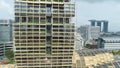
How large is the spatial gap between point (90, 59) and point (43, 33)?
13138 millimetres

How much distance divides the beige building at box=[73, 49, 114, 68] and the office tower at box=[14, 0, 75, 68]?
15.1 ft

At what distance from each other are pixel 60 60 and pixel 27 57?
5.12 meters

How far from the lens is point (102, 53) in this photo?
2411 inches

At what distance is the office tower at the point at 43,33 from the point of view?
4657 centimetres

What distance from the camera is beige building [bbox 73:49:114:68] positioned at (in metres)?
53.9

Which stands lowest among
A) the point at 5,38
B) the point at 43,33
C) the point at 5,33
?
the point at 5,38

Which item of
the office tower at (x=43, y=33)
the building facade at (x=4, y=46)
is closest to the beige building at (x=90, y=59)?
the office tower at (x=43, y=33)

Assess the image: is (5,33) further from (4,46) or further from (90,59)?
(90,59)

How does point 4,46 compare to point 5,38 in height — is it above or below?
below

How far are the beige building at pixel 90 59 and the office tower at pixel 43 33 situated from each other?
4609 millimetres

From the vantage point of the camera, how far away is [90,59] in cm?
5653

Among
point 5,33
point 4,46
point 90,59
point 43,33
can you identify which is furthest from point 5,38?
point 43,33

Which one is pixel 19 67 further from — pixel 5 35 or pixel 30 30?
pixel 5 35

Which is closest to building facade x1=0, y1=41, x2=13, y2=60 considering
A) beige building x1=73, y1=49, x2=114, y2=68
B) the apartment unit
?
the apartment unit
